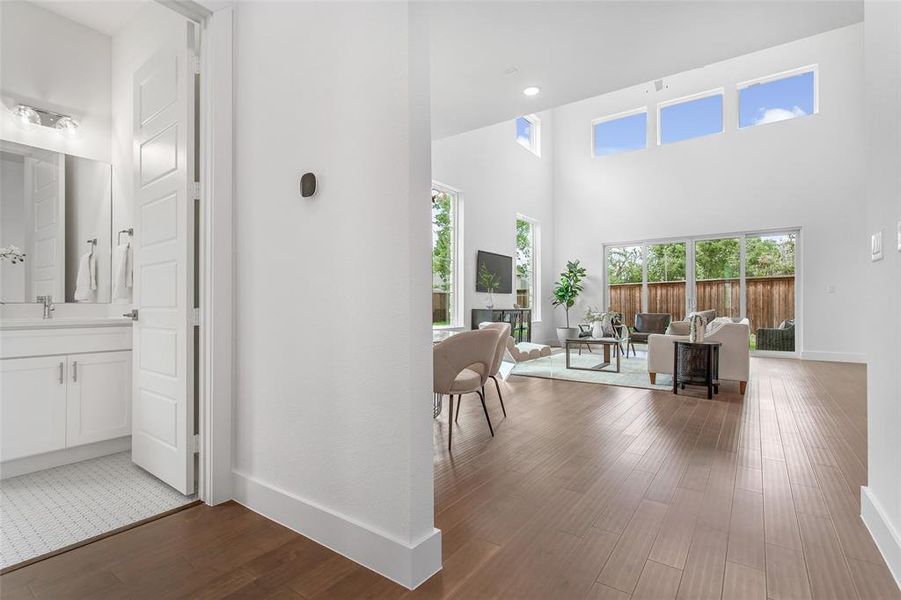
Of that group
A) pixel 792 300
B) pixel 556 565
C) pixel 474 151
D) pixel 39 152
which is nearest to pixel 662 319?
pixel 792 300

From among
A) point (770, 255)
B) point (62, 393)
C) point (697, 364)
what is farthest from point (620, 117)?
point (62, 393)

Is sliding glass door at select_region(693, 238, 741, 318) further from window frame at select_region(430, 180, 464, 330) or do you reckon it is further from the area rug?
window frame at select_region(430, 180, 464, 330)

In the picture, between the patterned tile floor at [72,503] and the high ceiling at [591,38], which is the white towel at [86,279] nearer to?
the patterned tile floor at [72,503]

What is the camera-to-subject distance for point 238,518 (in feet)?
6.40

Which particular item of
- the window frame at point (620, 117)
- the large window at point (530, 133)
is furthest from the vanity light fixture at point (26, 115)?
the window frame at point (620, 117)

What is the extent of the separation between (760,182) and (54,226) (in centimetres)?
967

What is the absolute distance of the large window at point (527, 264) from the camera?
9008mm

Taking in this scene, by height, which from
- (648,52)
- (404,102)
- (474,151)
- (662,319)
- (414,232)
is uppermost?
(474,151)

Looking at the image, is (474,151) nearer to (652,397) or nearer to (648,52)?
(648,52)

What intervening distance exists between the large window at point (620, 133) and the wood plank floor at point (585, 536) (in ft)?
24.6

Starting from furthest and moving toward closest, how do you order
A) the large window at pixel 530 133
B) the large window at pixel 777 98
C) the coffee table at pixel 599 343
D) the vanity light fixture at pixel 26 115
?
the large window at pixel 530 133 → the large window at pixel 777 98 → the coffee table at pixel 599 343 → the vanity light fixture at pixel 26 115

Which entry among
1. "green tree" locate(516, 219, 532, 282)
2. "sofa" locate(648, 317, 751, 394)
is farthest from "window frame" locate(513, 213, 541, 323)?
"sofa" locate(648, 317, 751, 394)

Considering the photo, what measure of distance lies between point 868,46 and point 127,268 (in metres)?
4.48

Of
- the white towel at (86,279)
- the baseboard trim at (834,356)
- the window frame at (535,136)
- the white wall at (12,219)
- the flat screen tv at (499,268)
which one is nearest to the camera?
the white wall at (12,219)
